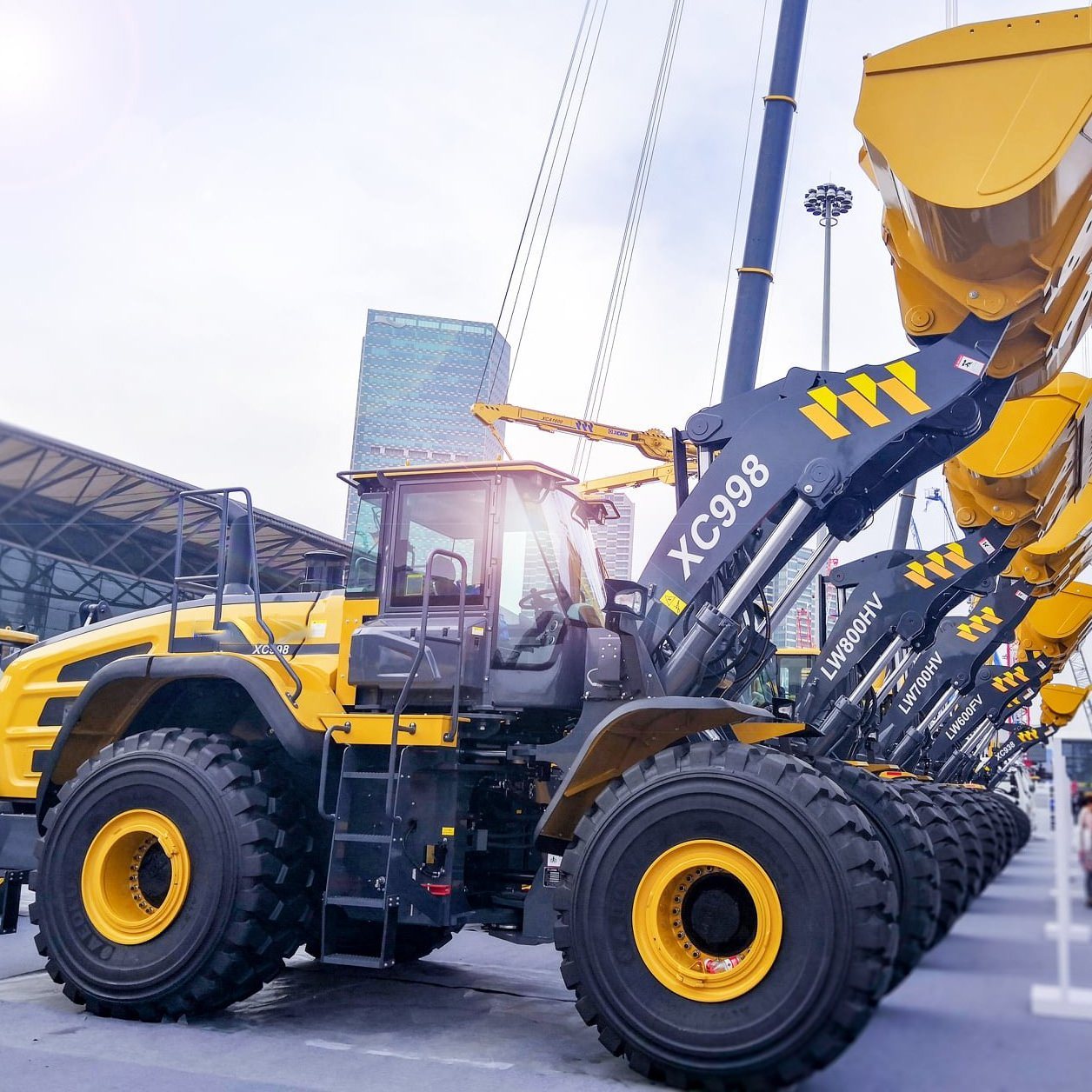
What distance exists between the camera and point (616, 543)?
7.35m

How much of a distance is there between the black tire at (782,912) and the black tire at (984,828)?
592cm

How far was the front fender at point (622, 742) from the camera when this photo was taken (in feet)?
16.7

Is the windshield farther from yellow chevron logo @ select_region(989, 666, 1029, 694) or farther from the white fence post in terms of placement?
yellow chevron logo @ select_region(989, 666, 1029, 694)

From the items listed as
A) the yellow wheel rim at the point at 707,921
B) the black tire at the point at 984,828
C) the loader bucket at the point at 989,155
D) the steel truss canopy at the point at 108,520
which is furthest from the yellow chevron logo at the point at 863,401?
the steel truss canopy at the point at 108,520

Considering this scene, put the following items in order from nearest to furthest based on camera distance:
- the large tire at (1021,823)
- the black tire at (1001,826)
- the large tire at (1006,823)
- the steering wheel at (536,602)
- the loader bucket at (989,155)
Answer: the loader bucket at (989,155) → the steering wheel at (536,602) → the black tire at (1001,826) → the large tire at (1006,823) → the large tire at (1021,823)

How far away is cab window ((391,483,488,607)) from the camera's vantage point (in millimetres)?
6102

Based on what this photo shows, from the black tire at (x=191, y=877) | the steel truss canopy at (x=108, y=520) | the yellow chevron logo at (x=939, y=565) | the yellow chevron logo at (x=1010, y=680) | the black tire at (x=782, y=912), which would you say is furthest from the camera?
the yellow chevron logo at (x=1010, y=680)

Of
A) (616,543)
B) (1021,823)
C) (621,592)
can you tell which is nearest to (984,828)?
(616,543)

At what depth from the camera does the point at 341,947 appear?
6062mm

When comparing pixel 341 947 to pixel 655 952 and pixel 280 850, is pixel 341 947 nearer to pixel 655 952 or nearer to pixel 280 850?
pixel 280 850

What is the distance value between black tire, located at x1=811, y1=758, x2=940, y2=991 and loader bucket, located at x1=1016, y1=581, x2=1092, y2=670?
13.3 m

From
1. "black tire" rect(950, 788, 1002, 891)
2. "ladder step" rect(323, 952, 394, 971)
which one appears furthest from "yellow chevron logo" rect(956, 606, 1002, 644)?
"ladder step" rect(323, 952, 394, 971)

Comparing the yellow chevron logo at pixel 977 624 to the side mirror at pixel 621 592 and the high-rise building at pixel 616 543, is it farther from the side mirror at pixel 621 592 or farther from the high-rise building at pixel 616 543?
the side mirror at pixel 621 592

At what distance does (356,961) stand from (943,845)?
512 cm
